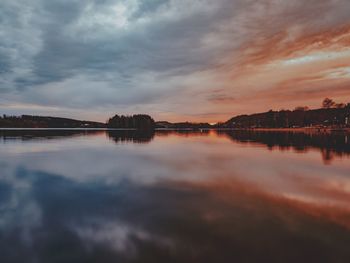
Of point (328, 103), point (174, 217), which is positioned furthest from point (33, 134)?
point (328, 103)

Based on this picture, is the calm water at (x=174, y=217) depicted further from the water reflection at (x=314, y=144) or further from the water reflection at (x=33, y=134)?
the water reflection at (x=33, y=134)

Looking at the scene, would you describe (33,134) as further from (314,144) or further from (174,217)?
(174,217)

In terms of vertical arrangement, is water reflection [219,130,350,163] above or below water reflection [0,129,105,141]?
below

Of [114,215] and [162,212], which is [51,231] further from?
[162,212]

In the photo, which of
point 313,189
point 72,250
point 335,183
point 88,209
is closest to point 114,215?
point 88,209

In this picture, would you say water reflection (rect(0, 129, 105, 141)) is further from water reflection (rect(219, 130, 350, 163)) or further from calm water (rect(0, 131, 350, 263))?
calm water (rect(0, 131, 350, 263))

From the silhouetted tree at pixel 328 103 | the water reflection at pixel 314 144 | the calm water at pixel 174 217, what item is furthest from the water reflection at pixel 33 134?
the silhouetted tree at pixel 328 103

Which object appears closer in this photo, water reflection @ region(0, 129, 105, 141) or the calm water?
the calm water

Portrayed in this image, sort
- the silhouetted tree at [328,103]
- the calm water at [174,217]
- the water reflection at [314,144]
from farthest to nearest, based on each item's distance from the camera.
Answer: the silhouetted tree at [328,103], the water reflection at [314,144], the calm water at [174,217]

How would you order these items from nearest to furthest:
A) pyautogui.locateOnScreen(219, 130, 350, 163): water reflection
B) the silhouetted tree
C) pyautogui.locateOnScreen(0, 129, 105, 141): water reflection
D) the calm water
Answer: the calm water
pyautogui.locateOnScreen(219, 130, 350, 163): water reflection
pyautogui.locateOnScreen(0, 129, 105, 141): water reflection
the silhouetted tree

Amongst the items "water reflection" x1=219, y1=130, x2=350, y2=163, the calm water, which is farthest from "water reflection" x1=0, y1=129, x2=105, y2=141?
the calm water

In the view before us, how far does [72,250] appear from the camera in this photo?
6.72 metres

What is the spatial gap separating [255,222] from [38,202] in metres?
8.58

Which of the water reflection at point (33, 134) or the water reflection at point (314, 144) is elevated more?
the water reflection at point (33, 134)
